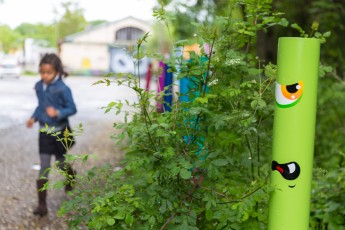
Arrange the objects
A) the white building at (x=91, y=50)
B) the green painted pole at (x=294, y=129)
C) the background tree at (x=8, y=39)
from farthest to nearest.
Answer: the background tree at (x=8, y=39) < the white building at (x=91, y=50) < the green painted pole at (x=294, y=129)

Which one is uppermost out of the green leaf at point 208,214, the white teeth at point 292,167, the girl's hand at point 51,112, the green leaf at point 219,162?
the white teeth at point 292,167

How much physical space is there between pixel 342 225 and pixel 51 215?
7.58 ft

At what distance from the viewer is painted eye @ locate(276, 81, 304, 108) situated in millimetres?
2027

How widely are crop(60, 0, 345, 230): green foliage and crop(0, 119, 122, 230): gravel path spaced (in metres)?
0.28

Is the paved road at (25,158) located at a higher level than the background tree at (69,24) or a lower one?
lower

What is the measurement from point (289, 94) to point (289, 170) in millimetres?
309

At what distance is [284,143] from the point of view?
205 cm

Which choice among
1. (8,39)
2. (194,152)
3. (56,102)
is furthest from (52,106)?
(8,39)

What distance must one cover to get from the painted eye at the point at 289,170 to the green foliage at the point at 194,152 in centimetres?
9

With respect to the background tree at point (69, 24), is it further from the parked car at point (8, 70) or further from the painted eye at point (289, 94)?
the painted eye at point (289, 94)

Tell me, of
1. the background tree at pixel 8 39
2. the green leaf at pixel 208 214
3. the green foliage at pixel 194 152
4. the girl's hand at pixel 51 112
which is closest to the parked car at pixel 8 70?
the girl's hand at pixel 51 112

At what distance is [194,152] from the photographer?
2350 mm

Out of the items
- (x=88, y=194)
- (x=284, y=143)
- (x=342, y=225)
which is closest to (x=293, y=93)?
(x=284, y=143)

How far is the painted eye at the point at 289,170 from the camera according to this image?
2055mm
